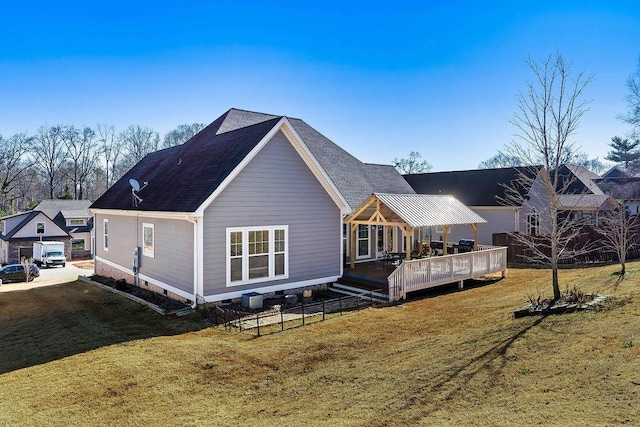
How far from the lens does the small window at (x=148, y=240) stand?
50.8ft

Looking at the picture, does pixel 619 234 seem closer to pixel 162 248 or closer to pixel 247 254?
pixel 247 254

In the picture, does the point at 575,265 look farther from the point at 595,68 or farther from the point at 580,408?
the point at 580,408

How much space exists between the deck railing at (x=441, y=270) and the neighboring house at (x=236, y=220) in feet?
9.19

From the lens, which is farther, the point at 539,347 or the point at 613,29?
the point at 613,29

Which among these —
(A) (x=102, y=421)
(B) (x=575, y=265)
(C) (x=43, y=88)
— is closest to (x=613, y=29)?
(B) (x=575, y=265)

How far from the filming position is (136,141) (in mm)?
68312

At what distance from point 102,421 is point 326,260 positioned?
34.1 feet

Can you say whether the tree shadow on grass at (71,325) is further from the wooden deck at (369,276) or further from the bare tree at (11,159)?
the bare tree at (11,159)

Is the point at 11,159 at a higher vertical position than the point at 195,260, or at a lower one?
higher

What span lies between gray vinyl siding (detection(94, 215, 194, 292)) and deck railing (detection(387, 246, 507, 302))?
7.01m

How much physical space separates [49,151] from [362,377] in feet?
234

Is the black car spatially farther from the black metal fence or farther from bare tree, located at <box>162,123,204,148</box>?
bare tree, located at <box>162,123,204,148</box>

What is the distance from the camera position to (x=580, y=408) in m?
5.06

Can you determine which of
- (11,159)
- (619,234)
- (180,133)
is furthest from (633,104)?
(11,159)
